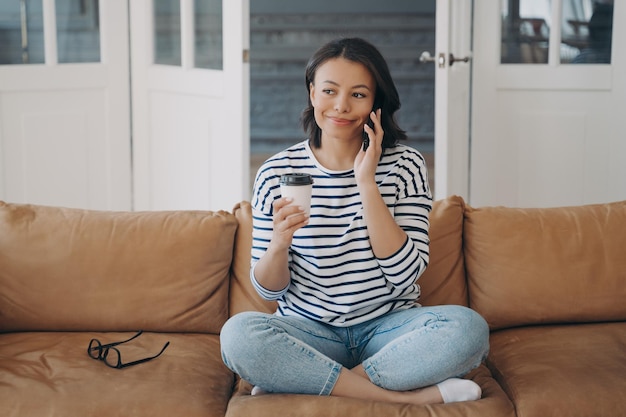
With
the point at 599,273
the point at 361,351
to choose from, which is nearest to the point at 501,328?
the point at 599,273

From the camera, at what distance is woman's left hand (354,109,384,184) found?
222cm

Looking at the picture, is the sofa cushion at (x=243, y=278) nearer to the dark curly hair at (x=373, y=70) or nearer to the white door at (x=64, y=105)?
the dark curly hair at (x=373, y=70)

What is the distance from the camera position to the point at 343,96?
228 centimetres

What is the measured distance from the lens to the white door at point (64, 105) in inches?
172

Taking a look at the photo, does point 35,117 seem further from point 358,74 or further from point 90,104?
point 358,74

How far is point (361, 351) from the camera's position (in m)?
2.31

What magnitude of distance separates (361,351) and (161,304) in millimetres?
564

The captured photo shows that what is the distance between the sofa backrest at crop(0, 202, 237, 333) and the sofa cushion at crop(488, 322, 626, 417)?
0.77m

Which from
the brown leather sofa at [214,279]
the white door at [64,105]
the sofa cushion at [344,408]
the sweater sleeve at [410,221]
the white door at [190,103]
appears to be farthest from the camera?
the white door at [64,105]

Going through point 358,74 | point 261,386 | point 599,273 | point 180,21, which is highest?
point 180,21

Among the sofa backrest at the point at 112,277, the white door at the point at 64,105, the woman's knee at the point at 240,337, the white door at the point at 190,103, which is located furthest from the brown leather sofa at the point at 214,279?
the white door at the point at 64,105

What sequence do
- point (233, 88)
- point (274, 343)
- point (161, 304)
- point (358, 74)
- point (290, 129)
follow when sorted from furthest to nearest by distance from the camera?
point (290, 129)
point (233, 88)
point (161, 304)
point (358, 74)
point (274, 343)

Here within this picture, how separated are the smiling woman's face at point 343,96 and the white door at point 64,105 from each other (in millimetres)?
2439

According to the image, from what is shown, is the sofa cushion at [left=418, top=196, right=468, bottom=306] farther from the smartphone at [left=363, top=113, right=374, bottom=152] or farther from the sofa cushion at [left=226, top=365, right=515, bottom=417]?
the sofa cushion at [left=226, top=365, right=515, bottom=417]
